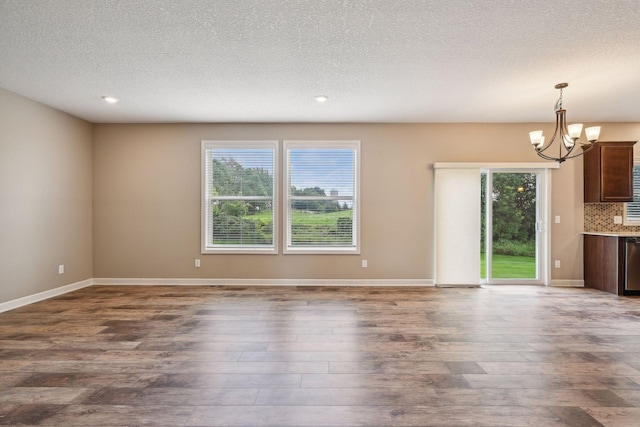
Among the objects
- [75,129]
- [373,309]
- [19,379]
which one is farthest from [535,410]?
[75,129]

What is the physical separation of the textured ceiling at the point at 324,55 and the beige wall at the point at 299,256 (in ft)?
2.28

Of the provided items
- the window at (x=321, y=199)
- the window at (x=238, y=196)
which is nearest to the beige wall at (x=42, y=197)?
the window at (x=238, y=196)

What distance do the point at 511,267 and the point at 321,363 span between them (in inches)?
173

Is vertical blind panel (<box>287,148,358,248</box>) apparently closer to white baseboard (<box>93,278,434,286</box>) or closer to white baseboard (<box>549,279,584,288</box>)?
white baseboard (<box>93,278,434,286</box>)

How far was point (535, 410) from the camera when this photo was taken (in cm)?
204

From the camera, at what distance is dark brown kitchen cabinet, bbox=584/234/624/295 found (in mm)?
4883

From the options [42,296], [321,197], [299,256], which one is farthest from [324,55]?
[42,296]

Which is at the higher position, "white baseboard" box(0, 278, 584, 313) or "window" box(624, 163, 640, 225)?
"window" box(624, 163, 640, 225)

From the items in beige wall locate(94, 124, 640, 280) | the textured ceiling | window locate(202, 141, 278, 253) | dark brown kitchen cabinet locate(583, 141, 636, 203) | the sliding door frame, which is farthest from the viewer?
window locate(202, 141, 278, 253)

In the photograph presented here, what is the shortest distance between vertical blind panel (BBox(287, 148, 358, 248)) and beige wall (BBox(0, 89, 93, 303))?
3.33 metres

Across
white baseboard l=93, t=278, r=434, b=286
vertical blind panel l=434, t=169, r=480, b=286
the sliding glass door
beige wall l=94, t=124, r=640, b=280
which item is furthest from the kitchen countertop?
white baseboard l=93, t=278, r=434, b=286

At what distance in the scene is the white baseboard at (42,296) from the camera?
412 cm

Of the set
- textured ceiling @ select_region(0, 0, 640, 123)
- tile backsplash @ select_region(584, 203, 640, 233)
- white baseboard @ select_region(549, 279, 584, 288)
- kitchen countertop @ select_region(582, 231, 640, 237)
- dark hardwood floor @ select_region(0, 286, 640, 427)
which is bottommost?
dark hardwood floor @ select_region(0, 286, 640, 427)

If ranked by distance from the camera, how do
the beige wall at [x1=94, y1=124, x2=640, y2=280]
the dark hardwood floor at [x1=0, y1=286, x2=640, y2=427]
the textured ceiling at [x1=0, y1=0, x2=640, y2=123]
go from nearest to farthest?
1. the dark hardwood floor at [x1=0, y1=286, x2=640, y2=427]
2. the textured ceiling at [x1=0, y1=0, x2=640, y2=123]
3. the beige wall at [x1=94, y1=124, x2=640, y2=280]
